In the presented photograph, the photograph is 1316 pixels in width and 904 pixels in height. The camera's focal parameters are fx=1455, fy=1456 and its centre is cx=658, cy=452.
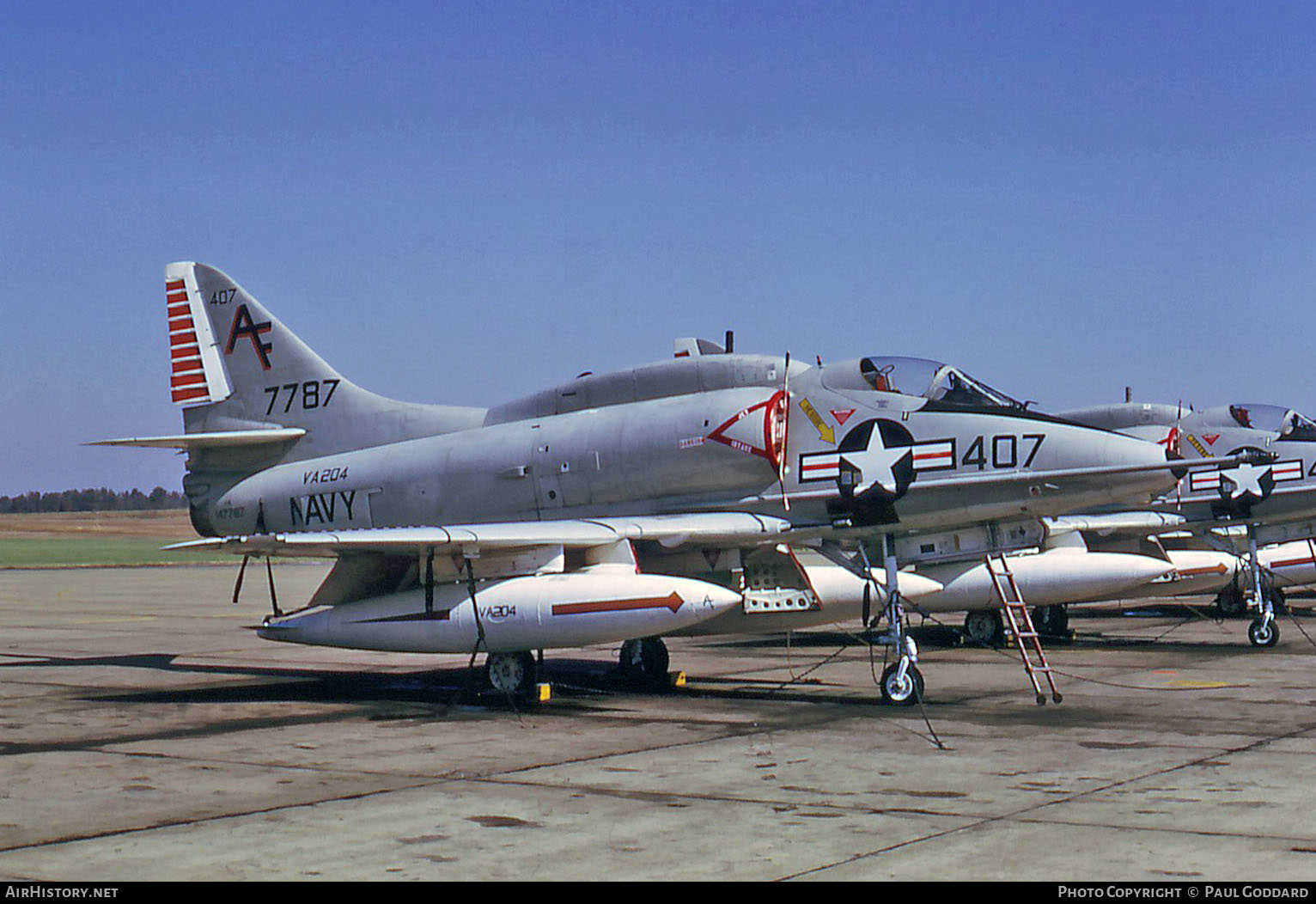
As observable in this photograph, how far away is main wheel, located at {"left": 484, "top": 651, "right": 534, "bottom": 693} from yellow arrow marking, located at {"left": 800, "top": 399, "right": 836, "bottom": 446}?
3549mm

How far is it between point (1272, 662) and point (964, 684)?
4.77 meters

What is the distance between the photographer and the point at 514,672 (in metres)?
14.1

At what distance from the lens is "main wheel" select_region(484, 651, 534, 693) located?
14109mm

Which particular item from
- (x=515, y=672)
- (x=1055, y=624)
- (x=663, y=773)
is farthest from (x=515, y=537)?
(x=1055, y=624)

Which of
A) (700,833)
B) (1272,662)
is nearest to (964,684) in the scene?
(1272,662)

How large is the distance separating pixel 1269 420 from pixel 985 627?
6.43m

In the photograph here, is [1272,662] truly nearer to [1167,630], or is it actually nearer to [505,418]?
[1167,630]

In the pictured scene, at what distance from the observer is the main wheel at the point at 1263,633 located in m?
19.8

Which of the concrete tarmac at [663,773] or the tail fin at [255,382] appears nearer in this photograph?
the concrete tarmac at [663,773]

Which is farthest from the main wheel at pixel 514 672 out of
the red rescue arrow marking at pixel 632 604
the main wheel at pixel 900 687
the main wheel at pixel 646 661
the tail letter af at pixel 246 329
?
the tail letter af at pixel 246 329

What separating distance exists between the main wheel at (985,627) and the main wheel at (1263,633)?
11.0 ft

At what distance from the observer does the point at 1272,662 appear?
690 inches

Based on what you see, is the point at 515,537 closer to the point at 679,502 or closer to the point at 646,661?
the point at 679,502

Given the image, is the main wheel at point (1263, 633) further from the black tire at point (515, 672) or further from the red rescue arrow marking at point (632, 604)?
the black tire at point (515, 672)
